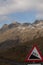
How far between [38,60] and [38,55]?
0.31m

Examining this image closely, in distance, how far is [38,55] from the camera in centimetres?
1139

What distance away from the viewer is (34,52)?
38.0 ft

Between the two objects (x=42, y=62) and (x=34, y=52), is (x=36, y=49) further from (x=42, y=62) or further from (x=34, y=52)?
(x=42, y=62)

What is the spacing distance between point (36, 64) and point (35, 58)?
261 millimetres

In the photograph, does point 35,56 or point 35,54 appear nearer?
point 35,56

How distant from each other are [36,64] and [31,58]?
35 cm

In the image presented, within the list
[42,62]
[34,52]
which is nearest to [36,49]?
[34,52]

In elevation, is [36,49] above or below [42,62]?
above

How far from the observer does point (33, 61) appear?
36.6 feet

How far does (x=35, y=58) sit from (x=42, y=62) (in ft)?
1.30

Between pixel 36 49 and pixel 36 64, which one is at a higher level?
pixel 36 49

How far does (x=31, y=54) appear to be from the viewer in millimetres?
11445

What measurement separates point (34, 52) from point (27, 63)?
0.65 metres

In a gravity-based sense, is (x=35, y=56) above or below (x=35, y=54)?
below
